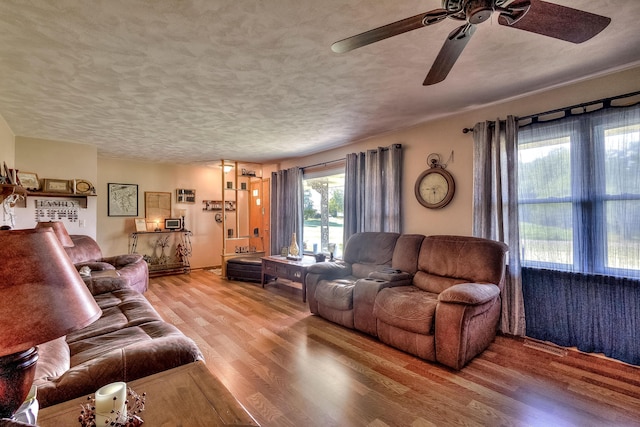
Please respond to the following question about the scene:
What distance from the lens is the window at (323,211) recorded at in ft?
17.4

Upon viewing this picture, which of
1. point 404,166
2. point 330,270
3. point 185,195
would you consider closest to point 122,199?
point 185,195

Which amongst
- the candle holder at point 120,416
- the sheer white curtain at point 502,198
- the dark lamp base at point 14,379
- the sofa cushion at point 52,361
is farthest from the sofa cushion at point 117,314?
the sheer white curtain at point 502,198

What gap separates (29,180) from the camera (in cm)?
421

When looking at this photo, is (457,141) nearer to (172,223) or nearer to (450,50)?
(450,50)

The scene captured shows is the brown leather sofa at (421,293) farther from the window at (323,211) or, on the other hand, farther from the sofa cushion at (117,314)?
the sofa cushion at (117,314)

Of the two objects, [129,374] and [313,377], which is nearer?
[129,374]

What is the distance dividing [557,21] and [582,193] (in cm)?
184

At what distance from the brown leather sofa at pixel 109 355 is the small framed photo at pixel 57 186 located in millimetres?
3203

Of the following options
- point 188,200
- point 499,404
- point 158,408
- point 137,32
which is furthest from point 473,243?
point 188,200

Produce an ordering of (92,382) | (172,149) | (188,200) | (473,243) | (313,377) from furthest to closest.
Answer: (188,200)
(172,149)
(473,243)
(313,377)
(92,382)

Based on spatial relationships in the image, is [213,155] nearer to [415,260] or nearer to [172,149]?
[172,149]

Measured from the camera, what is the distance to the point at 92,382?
1.23 m

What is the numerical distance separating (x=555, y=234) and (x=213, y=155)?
5.35 meters

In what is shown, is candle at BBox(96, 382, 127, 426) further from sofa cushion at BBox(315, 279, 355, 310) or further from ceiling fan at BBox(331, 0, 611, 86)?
sofa cushion at BBox(315, 279, 355, 310)
